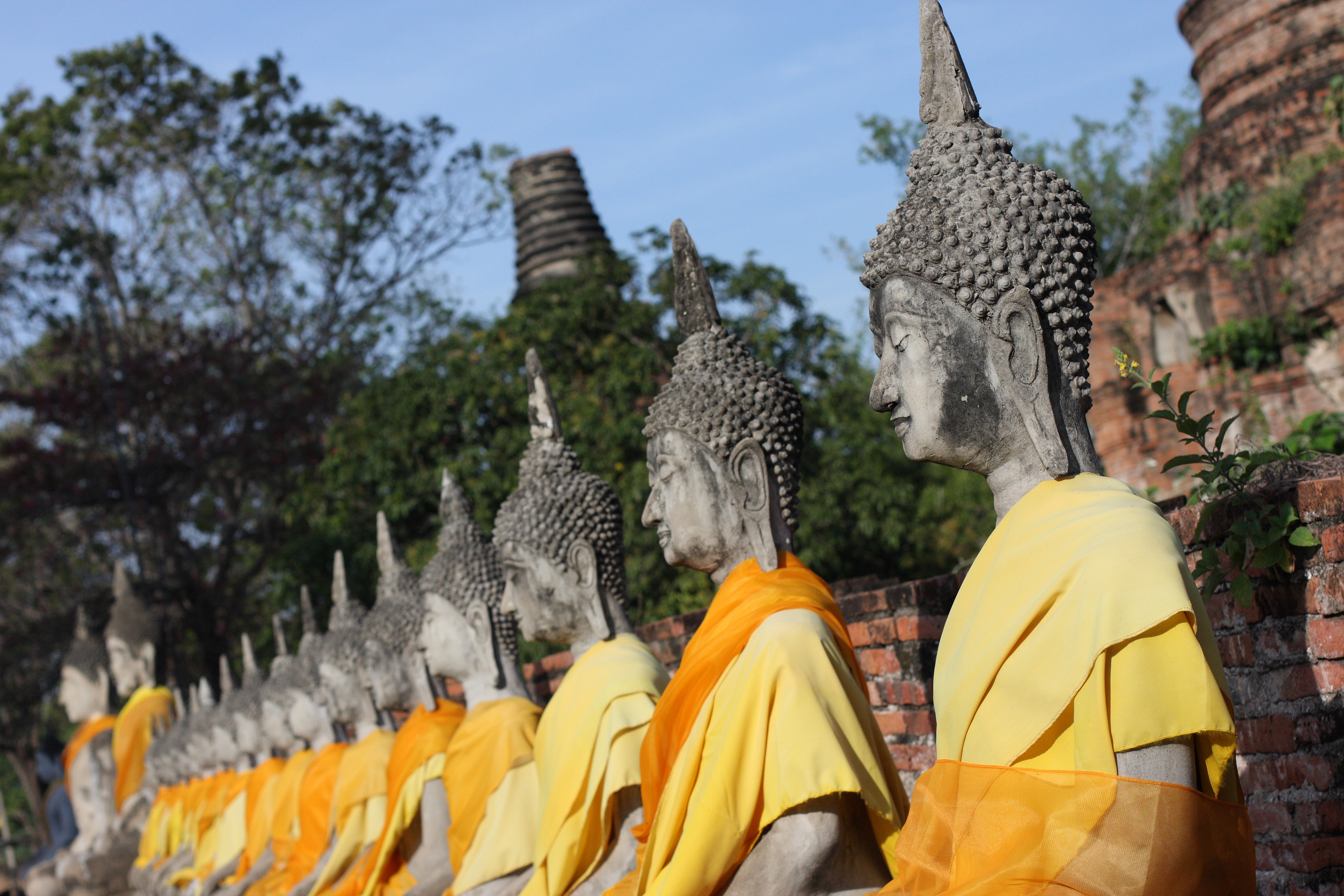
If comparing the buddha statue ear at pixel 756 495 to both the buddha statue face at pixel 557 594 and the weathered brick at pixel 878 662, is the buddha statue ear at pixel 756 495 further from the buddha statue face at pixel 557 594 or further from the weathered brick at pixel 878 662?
the buddha statue face at pixel 557 594

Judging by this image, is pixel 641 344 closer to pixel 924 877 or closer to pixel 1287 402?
pixel 1287 402

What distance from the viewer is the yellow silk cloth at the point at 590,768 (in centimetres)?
381

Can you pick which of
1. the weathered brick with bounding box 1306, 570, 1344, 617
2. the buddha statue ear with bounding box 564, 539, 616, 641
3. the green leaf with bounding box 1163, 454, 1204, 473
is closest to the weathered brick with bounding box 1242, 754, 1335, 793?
the weathered brick with bounding box 1306, 570, 1344, 617

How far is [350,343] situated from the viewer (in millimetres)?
18062

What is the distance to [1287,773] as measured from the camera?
9.09 feet

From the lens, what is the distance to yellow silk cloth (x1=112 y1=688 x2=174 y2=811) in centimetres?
1180

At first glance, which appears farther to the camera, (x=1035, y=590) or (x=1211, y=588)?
(x=1211, y=588)

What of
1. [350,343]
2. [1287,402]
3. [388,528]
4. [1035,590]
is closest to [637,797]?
[1035,590]

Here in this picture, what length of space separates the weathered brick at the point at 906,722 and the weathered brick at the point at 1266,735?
1163mm

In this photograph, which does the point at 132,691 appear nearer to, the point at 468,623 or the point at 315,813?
the point at 315,813

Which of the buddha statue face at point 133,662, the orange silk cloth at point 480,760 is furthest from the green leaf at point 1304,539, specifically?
the buddha statue face at point 133,662

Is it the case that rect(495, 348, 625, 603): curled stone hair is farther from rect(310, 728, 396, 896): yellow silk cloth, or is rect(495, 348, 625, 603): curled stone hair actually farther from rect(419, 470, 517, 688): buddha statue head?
rect(310, 728, 396, 896): yellow silk cloth

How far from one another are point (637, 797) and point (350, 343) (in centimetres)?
1509

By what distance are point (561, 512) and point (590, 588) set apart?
0.96 feet
